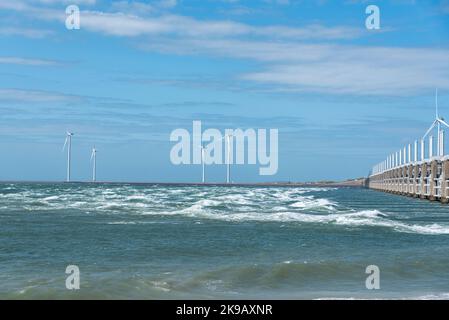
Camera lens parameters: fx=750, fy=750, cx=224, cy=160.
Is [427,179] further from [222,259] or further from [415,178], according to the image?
[222,259]

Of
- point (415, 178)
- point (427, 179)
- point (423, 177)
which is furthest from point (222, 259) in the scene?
point (415, 178)

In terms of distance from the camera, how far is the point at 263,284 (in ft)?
64.0

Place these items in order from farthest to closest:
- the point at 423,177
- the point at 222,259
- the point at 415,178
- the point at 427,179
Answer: the point at 415,178 < the point at 423,177 < the point at 427,179 < the point at 222,259

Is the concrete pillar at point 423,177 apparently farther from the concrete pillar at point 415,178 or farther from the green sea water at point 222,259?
the green sea water at point 222,259

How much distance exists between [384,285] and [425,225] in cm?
2222

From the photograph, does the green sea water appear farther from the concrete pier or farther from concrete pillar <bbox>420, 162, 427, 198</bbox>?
concrete pillar <bbox>420, 162, 427, 198</bbox>

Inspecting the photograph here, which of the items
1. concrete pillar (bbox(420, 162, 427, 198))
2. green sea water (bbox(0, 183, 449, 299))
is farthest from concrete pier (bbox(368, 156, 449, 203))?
green sea water (bbox(0, 183, 449, 299))

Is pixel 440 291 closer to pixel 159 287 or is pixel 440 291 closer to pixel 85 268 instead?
pixel 159 287

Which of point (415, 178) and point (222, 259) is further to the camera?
point (415, 178)

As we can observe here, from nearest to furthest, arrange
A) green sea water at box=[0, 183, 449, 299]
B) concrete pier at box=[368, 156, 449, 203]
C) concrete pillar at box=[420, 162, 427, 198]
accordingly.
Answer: green sea water at box=[0, 183, 449, 299], concrete pier at box=[368, 156, 449, 203], concrete pillar at box=[420, 162, 427, 198]

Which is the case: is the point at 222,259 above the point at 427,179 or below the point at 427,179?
below
